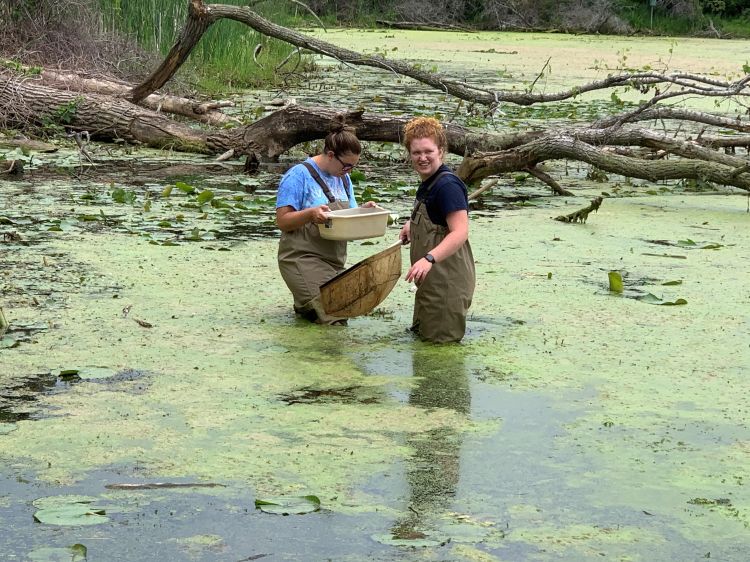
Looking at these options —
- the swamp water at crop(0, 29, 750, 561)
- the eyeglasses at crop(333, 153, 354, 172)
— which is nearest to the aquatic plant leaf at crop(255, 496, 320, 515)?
the swamp water at crop(0, 29, 750, 561)

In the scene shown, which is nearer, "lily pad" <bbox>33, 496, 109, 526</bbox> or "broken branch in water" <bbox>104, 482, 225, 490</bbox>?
"lily pad" <bbox>33, 496, 109, 526</bbox>

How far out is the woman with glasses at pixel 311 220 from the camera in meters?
4.36

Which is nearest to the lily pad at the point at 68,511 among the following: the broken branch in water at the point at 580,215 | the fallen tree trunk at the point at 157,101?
the broken branch in water at the point at 580,215

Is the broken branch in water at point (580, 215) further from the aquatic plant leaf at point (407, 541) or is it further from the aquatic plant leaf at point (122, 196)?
the aquatic plant leaf at point (407, 541)

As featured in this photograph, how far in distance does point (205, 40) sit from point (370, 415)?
1026 cm

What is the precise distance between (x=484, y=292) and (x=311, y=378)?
1433 mm

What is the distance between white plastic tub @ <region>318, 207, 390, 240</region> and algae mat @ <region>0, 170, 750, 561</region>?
35cm

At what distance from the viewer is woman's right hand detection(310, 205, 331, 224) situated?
4.24 meters

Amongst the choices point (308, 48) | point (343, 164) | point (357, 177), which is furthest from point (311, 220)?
point (308, 48)

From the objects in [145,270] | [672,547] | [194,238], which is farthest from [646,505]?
[194,238]

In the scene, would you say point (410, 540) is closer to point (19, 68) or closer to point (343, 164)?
point (343, 164)

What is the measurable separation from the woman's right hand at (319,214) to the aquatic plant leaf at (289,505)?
162 centimetres

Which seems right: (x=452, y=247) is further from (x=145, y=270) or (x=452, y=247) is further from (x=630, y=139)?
(x=630, y=139)

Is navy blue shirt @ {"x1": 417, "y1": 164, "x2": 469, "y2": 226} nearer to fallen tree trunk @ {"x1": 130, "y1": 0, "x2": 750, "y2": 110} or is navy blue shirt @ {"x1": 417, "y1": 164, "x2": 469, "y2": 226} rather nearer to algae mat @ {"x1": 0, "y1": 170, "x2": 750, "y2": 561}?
algae mat @ {"x1": 0, "y1": 170, "x2": 750, "y2": 561}
